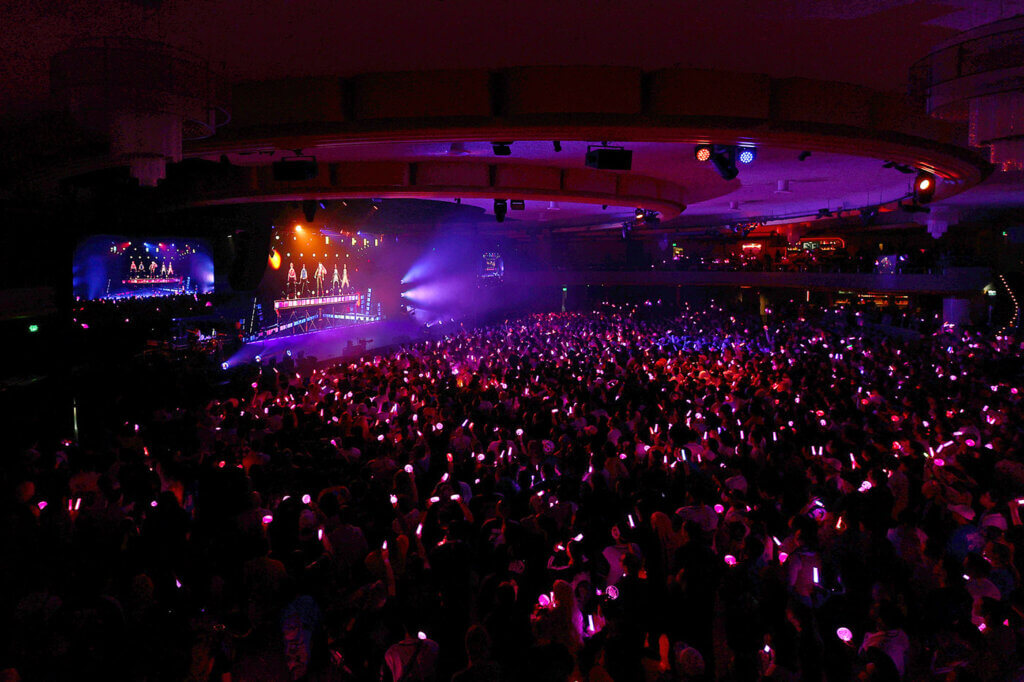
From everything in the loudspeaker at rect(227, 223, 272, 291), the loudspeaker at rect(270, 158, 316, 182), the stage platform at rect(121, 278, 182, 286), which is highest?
the loudspeaker at rect(270, 158, 316, 182)

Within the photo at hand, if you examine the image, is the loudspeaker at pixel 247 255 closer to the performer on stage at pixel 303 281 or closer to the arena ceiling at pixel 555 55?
the performer on stage at pixel 303 281

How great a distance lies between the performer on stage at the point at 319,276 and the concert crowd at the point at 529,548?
48.3 feet

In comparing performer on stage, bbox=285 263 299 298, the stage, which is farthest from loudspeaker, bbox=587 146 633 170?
performer on stage, bbox=285 263 299 298

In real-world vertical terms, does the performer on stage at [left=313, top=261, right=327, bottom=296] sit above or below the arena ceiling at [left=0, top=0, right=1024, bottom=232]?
below

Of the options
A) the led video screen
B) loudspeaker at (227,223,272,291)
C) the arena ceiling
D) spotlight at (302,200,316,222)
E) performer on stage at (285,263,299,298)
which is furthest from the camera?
performer on stage at (285,263,299,298)

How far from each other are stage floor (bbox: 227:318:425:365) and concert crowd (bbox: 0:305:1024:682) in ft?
34.1

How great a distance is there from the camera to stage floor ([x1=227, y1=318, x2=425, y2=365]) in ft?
66.6

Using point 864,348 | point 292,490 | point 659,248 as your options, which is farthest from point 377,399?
point 659,248

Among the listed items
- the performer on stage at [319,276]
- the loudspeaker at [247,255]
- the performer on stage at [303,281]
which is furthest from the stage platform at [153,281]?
the performer on stage at [319,276]

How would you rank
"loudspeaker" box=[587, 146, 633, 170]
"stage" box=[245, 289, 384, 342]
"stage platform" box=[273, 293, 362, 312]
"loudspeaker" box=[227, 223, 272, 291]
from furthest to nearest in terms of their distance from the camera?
"stage platform" box=[273, 293, 362, 312], "stage" box=[245, 289, 384, 342], "loudspeaker" box=[227, 223, 272, 291], "loudspeaker" box=[587, 146, 633, 170]

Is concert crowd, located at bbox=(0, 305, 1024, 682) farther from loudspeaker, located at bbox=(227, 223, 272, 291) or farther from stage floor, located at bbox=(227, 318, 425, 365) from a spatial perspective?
stage floor, located at bbox=(227, 318, 425, 365)

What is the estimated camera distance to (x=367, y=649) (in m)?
4.00

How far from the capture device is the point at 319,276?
79.9 ft

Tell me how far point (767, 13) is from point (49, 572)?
7394mm
